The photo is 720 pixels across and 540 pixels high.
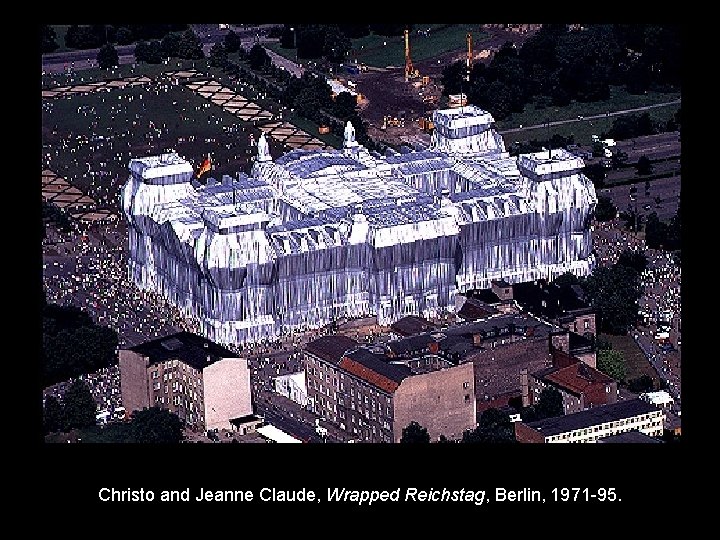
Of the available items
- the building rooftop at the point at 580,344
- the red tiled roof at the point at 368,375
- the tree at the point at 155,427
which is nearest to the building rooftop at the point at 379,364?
the red tiled roof at the point at 368,375

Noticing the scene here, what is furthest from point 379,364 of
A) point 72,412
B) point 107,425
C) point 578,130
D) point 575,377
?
point 578,130

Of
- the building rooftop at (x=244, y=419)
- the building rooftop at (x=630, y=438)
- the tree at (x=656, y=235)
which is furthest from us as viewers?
the tree at (x=656, y=235)

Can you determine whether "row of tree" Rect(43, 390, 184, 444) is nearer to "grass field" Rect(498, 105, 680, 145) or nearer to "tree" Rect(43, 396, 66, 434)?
"tree" Rect(43, 396, 66, 434)

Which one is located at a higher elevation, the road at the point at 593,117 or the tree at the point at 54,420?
the road at the point at 593,117

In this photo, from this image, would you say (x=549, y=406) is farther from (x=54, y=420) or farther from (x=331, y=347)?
(x=54, y=420)

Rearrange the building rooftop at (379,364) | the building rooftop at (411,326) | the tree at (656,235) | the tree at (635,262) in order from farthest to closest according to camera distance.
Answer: the tree at (656,235) < the tree at (635,262) < the building rooftop at (411,326) < the building rooftop at (379,364)

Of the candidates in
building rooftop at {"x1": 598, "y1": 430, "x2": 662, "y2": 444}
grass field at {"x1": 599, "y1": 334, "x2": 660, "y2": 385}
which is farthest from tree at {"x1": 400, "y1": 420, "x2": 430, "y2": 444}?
grass field at {"x1": 599, "y1": 334, "x2": 660, "y2": 385}

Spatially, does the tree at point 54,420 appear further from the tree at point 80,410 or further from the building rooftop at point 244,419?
the building rooftop at point 244,419
